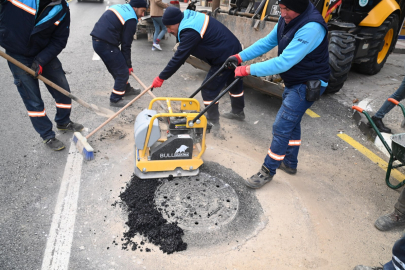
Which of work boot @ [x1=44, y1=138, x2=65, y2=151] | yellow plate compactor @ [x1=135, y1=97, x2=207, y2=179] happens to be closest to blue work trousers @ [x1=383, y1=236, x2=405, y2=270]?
yellow plate compactor @ [x1=135, y1=97, x2=207, y2=179]

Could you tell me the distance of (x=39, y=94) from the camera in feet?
11.2

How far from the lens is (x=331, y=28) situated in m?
5.71

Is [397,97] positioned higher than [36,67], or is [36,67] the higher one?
[36,67]

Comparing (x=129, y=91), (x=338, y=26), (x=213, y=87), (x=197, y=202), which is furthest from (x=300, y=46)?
(x=338, y=26)

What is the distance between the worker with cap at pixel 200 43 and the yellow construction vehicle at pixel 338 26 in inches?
35.9

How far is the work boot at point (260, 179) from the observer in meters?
3.21

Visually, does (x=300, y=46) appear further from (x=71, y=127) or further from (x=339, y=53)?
(x=71, y=127)

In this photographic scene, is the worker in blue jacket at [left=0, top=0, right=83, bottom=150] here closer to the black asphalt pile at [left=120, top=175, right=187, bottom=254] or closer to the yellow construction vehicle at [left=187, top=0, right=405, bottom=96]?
the black asphalt pile at [left=120, top=175, right=187, bottom=254]

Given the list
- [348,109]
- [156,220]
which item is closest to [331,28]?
[348,109]

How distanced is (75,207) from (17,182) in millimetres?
814

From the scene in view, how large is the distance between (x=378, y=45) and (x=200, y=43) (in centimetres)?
491

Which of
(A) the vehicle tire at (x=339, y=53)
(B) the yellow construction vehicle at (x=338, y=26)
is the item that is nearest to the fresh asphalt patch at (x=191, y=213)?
(B) the yellow construction vehicle at (x=338, y=26)

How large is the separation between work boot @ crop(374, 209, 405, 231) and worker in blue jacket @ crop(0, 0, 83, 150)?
3838mm

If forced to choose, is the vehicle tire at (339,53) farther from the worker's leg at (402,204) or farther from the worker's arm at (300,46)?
the worker's leg at (402,204)
